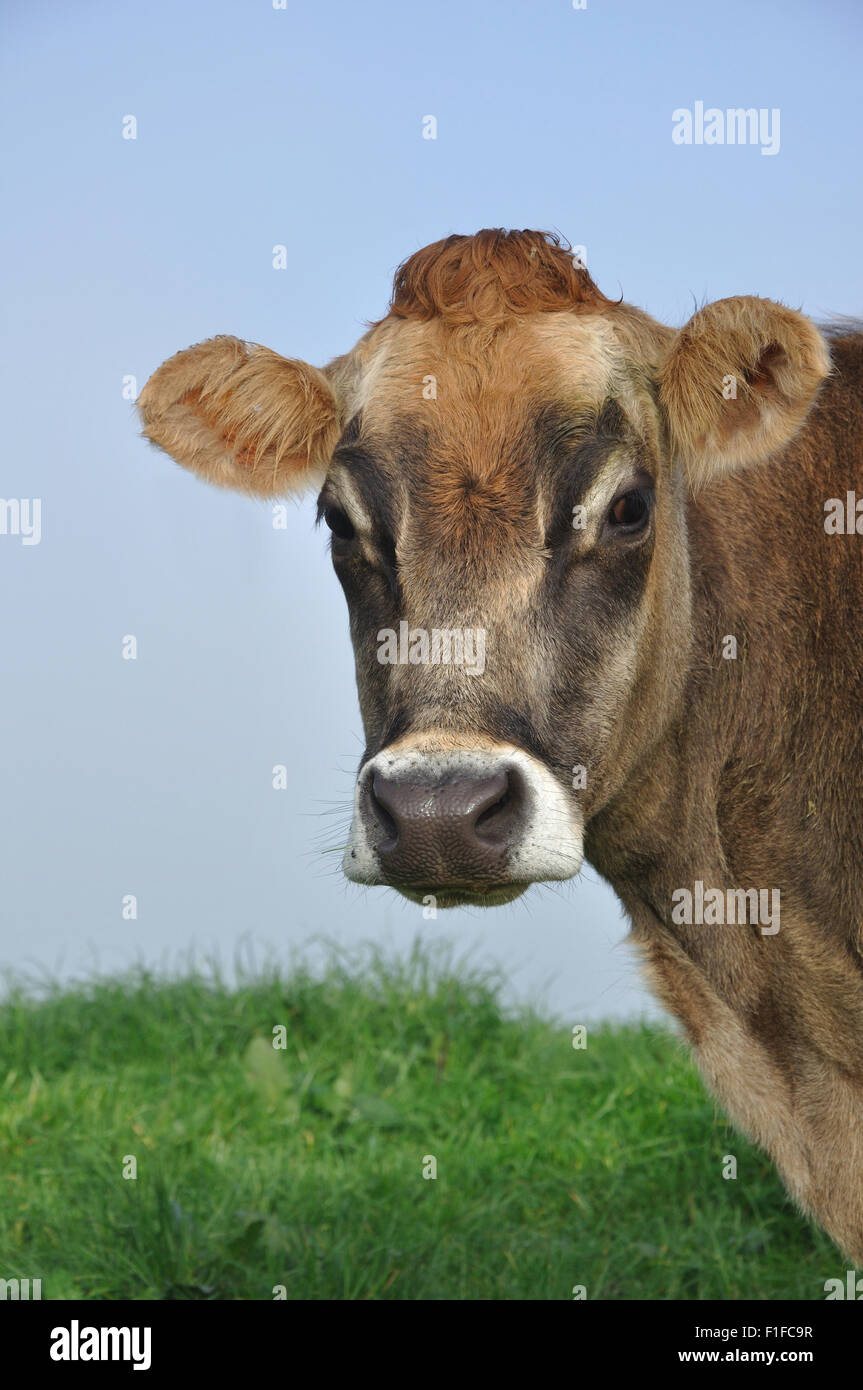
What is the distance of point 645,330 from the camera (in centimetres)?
549

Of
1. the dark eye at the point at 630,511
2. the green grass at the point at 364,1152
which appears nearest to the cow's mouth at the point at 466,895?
the dark eye at the point at 630,511

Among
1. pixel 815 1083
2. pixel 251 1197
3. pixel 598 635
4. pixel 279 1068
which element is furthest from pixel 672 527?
pixel 279 1068

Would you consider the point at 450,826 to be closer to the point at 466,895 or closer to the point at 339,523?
the point at 466,895

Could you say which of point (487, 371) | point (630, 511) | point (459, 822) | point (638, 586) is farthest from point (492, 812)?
point (487, 371)

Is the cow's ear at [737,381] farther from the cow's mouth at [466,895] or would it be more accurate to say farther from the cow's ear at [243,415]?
the cow's mouth at [466,895]

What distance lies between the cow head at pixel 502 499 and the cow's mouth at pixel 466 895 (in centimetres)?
2

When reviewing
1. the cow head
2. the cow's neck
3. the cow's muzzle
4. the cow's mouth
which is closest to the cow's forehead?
the cow head

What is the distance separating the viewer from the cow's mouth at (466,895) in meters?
4.37

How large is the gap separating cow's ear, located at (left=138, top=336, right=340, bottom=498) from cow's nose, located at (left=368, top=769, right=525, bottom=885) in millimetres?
1886

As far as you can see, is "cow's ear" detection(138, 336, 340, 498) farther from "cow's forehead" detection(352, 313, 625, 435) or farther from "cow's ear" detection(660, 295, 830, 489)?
"cow's ear" detection(660, 295, 830, 489)

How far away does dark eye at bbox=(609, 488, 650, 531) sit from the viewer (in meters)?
4.92

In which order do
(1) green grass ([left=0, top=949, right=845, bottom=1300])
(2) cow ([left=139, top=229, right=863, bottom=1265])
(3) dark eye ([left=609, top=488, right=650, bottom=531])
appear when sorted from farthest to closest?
1. (1) green grass ([left=0, top=949, right=845, bottom=1300])
2. (3) dark eye ([left=609, top=488, right=650, bottom=531])
3. (2) cow ([left=139, top=229, right=863, bottom=1265])
